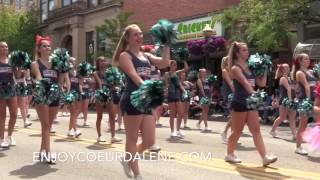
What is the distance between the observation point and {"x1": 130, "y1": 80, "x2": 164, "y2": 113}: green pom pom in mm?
6195

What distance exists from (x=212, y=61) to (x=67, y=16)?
17.7 m

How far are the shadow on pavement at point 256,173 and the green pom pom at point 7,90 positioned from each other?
177 inches

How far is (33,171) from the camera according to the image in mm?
8555

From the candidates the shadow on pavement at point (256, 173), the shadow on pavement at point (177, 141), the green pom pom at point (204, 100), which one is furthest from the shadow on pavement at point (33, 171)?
the green pom pom at point (204, 100)

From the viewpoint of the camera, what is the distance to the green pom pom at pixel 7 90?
10.3 meters

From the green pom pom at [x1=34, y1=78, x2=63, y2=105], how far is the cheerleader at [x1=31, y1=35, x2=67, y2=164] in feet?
0.22

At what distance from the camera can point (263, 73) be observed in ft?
29.2

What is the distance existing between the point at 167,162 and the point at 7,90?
3.42 meters

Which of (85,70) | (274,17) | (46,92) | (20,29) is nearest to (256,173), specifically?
(46,92)

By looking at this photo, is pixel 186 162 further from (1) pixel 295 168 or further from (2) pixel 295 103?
(2) pixel 295 103

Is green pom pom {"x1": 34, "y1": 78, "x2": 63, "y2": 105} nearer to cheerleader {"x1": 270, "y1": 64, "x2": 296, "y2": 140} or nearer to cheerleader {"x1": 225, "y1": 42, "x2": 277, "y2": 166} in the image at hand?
cheerleader {"x1": 225, "y1": 42, "x2": 277, "y2": 166}

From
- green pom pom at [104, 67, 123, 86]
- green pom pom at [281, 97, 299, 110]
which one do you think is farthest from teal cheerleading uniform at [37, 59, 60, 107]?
green pom pom at [281, 97, 299, 110]

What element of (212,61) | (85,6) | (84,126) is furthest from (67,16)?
(84,126)

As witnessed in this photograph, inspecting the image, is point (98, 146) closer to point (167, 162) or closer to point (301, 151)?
point (167, 162)
